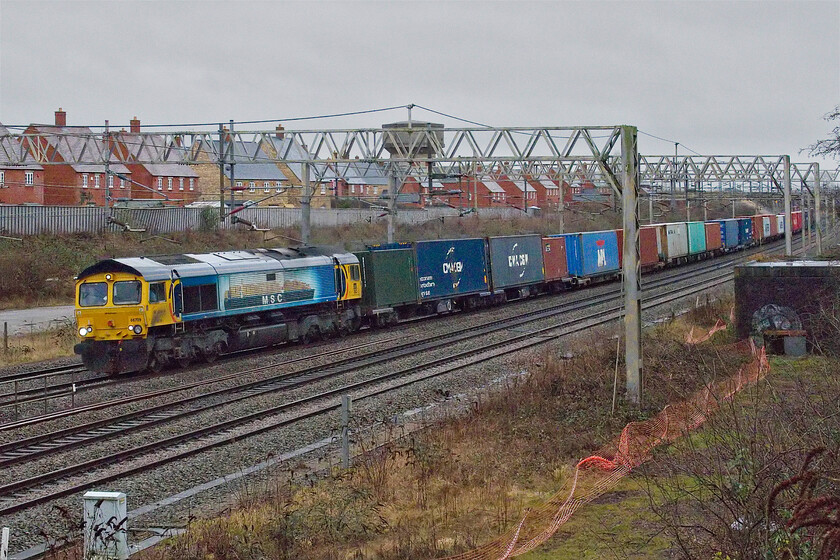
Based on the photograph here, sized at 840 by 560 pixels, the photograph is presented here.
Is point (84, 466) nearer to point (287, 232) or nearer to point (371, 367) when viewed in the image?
point (371, 367)

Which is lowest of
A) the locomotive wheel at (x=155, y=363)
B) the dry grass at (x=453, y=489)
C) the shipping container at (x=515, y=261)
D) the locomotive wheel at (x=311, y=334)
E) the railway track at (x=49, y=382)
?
the dry grass at (x=453, y=489)

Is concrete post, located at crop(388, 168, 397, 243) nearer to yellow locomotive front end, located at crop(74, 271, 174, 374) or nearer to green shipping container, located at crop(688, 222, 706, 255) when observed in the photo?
yellow locomotive front end, located at crop(74, 271, 174, 374)

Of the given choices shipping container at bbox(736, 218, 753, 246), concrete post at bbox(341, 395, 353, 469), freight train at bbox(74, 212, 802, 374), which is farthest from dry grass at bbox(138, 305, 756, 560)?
shipping container at bbox(736, 218, 753, 246)

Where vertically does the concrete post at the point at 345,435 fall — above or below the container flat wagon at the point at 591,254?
below

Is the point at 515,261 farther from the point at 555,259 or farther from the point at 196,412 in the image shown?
the point at 196,412

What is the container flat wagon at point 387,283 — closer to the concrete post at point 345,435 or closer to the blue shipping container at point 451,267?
the blue shipping container at point 451,267

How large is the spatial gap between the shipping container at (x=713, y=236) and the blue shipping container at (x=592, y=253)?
1735cm

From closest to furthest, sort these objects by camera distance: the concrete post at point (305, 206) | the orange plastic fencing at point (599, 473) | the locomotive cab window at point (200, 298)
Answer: the orange plastic fencing at point (599, 473)
the locomotive cab window at point (200, 298)
the concrete post at point (305, 206)

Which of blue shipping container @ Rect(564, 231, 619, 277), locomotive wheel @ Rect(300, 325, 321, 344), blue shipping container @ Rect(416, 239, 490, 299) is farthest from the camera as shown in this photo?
blue shipping container @ Rect(564, 231, 619, 277)

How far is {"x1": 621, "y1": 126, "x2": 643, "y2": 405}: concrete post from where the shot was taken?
1652cm

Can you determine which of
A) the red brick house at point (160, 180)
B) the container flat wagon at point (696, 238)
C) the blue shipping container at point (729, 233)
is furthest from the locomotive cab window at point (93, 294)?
the blue shipping container at point (729, 233)

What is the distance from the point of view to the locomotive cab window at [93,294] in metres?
22.3

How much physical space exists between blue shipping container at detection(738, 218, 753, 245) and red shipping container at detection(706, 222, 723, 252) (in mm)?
7129

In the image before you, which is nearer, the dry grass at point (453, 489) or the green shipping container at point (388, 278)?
the dry grass at point (453, 489)
